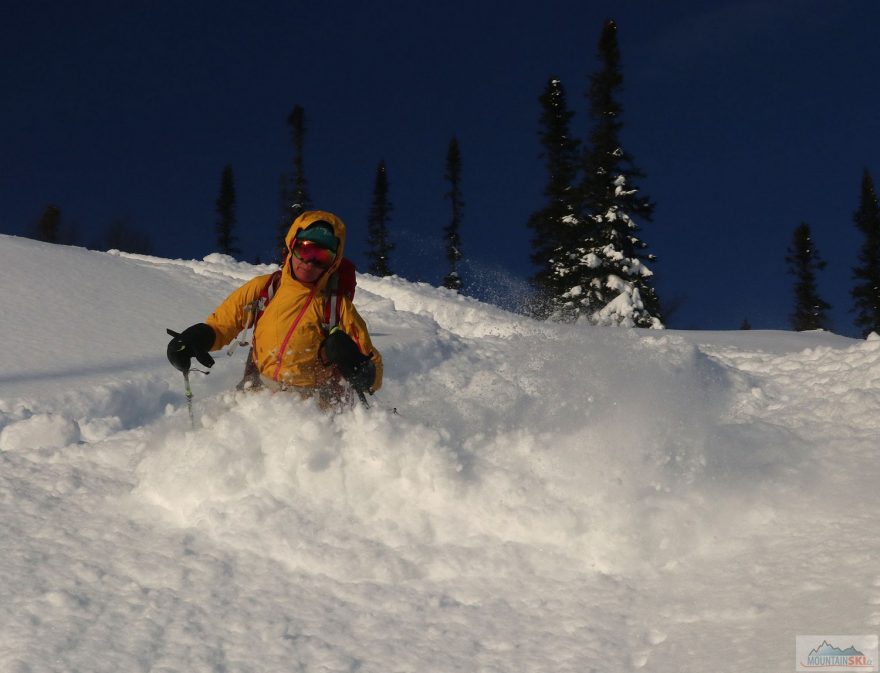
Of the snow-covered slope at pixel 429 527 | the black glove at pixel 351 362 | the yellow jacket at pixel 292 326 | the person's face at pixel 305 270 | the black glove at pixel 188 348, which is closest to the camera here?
the snow-covered slope at pixel 429 527

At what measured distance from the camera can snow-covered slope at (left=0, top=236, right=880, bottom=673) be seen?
2459 mm

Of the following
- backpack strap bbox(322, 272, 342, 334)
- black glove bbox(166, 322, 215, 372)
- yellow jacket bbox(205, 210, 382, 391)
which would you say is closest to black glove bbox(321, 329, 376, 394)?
yellow jacket bbox(205, 210, 382, 391)

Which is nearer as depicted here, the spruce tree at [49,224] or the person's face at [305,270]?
the person's face at [305,270]

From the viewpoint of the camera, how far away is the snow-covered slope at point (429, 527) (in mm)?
2459

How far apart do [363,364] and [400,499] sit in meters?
0.86

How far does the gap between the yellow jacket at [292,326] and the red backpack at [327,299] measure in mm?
25

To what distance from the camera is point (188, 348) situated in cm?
418

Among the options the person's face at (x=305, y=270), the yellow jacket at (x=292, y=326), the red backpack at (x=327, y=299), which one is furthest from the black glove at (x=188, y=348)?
the person's face at (x=305, y=270)

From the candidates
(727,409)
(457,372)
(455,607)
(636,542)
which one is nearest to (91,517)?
(455,607)

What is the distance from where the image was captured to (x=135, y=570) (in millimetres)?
2789

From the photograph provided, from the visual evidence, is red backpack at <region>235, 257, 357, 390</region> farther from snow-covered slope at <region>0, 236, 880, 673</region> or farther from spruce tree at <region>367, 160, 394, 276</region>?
spruce tree at <region>367, 160, 394, 276</region>

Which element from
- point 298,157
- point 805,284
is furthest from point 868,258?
point 298,157

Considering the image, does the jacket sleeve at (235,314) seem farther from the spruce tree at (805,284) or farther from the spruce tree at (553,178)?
the spruce tree at (805,284)

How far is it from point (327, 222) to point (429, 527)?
2077mm
